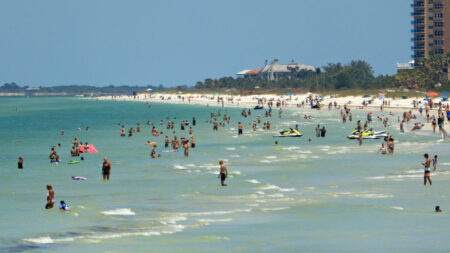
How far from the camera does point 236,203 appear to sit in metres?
33.8

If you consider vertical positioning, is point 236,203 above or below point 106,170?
below

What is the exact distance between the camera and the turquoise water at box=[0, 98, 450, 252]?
85.7 feet

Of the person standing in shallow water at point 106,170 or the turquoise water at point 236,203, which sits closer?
the turquoise water at point 236,203

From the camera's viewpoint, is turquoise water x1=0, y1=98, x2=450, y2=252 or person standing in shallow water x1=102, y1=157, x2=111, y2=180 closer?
turquoise water x1=0, y1=98, x2=450, y2=252

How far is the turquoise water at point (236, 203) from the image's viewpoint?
1029 inches

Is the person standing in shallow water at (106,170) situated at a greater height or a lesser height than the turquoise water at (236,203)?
greater

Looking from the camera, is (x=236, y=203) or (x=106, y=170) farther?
(x=106, y=170)

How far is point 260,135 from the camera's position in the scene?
8050cm

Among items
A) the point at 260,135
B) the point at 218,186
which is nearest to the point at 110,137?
the point at 260,135

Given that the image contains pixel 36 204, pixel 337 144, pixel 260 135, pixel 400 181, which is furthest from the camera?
pixel 260 135

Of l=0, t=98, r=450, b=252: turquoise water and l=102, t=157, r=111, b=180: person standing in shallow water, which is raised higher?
l=102, t=157, r=111, b=180: person standing in shallow water

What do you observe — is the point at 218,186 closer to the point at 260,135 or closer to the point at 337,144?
the point at 337,144

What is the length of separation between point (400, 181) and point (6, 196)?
21019 millimetres

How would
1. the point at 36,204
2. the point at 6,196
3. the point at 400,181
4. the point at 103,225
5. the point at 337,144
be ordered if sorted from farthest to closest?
the point at 337,144 → the point at 400,181 → the point at 6,196 → the point at 36,204 → the point at 103,225
